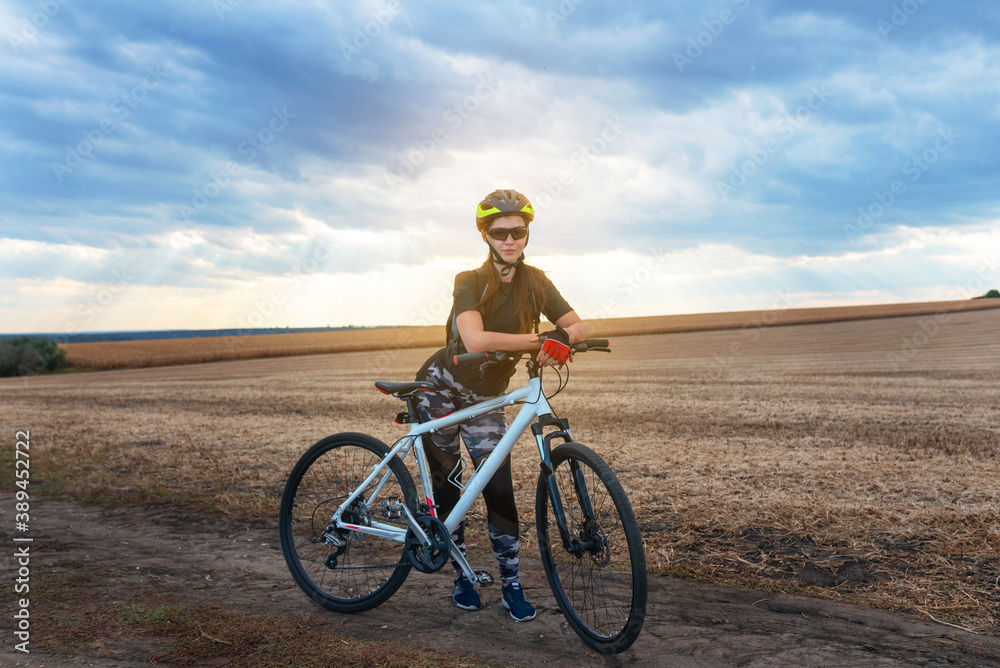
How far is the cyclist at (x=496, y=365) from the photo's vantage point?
3.94 meters

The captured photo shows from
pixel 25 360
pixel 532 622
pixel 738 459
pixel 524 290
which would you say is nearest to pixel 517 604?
pixel 532 622

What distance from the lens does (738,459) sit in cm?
823

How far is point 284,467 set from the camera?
338 inches

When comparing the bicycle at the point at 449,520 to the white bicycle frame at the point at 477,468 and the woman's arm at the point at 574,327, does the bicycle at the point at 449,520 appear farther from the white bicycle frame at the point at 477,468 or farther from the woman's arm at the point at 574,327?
the woman's arm at the point at 574,327

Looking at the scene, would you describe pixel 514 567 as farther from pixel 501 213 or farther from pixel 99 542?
pixel 99 542

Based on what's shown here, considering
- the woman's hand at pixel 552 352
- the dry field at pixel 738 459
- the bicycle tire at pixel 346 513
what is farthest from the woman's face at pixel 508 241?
the dry field at pixel 738 459

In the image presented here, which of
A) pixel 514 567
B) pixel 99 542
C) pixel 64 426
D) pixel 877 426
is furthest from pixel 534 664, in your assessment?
pixel 64 426

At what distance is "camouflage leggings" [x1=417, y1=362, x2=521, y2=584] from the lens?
13.3ft

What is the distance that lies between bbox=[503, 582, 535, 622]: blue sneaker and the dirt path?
0.06 metres

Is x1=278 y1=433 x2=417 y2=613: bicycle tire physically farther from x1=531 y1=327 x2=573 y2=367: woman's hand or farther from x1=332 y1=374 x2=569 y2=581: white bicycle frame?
x1=531 y1=327 x2=573 y2=367: woman's hand

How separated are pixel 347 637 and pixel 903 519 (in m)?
4.65

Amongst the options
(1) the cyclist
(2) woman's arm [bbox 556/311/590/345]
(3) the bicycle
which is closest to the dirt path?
(3) the bicycle

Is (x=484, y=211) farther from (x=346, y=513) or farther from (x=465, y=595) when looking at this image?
(x=465, y=595)

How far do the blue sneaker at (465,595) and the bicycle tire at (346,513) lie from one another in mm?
344
